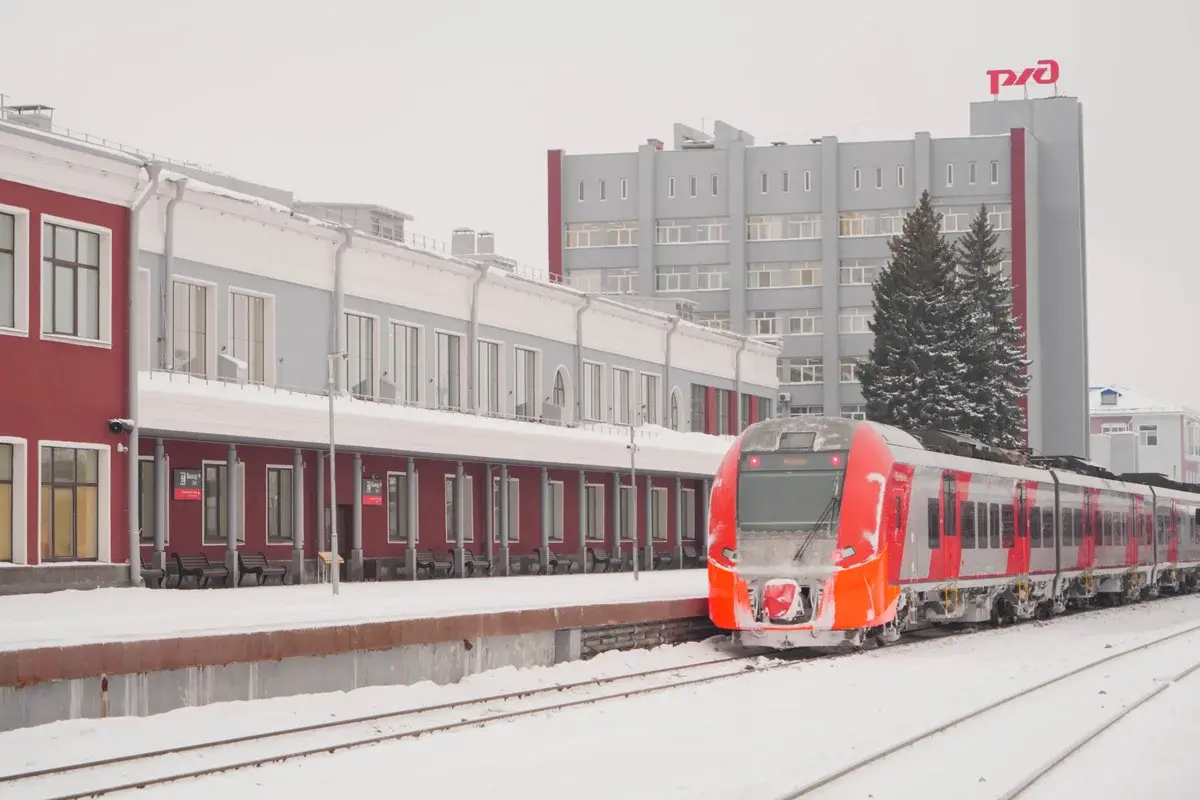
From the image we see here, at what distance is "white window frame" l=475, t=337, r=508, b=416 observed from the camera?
165 feet

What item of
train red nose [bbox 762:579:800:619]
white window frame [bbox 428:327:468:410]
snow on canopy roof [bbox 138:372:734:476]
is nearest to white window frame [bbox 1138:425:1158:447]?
snow on canopy roof [bbox 138:372:734:476]

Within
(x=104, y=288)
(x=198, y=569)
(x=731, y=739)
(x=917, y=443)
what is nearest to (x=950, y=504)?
(x=917, y=443)

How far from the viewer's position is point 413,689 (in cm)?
2169

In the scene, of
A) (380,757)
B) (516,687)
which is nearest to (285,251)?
(516,687)

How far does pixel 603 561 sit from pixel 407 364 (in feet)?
34.1

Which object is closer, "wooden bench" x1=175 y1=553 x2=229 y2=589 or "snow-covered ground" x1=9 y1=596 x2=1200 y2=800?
"snow-covered ground" x1=9 y1=596 x2=1200 y2=800

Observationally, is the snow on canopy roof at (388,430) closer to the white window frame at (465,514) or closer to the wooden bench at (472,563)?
the white window frame at (465,514)

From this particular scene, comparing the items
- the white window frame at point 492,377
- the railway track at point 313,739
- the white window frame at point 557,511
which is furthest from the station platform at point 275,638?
the white window frame at point 557,511

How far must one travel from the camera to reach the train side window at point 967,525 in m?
29.9

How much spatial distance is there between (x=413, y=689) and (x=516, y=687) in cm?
147

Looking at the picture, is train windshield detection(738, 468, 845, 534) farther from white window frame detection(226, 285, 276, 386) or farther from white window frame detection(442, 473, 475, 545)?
white window frame detection(442, 473, 475, 545)

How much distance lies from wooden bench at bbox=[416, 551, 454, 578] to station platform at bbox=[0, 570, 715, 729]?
11689mm

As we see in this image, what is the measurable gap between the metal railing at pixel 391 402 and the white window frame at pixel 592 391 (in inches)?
10.4

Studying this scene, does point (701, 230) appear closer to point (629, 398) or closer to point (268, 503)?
point (629, 398)
